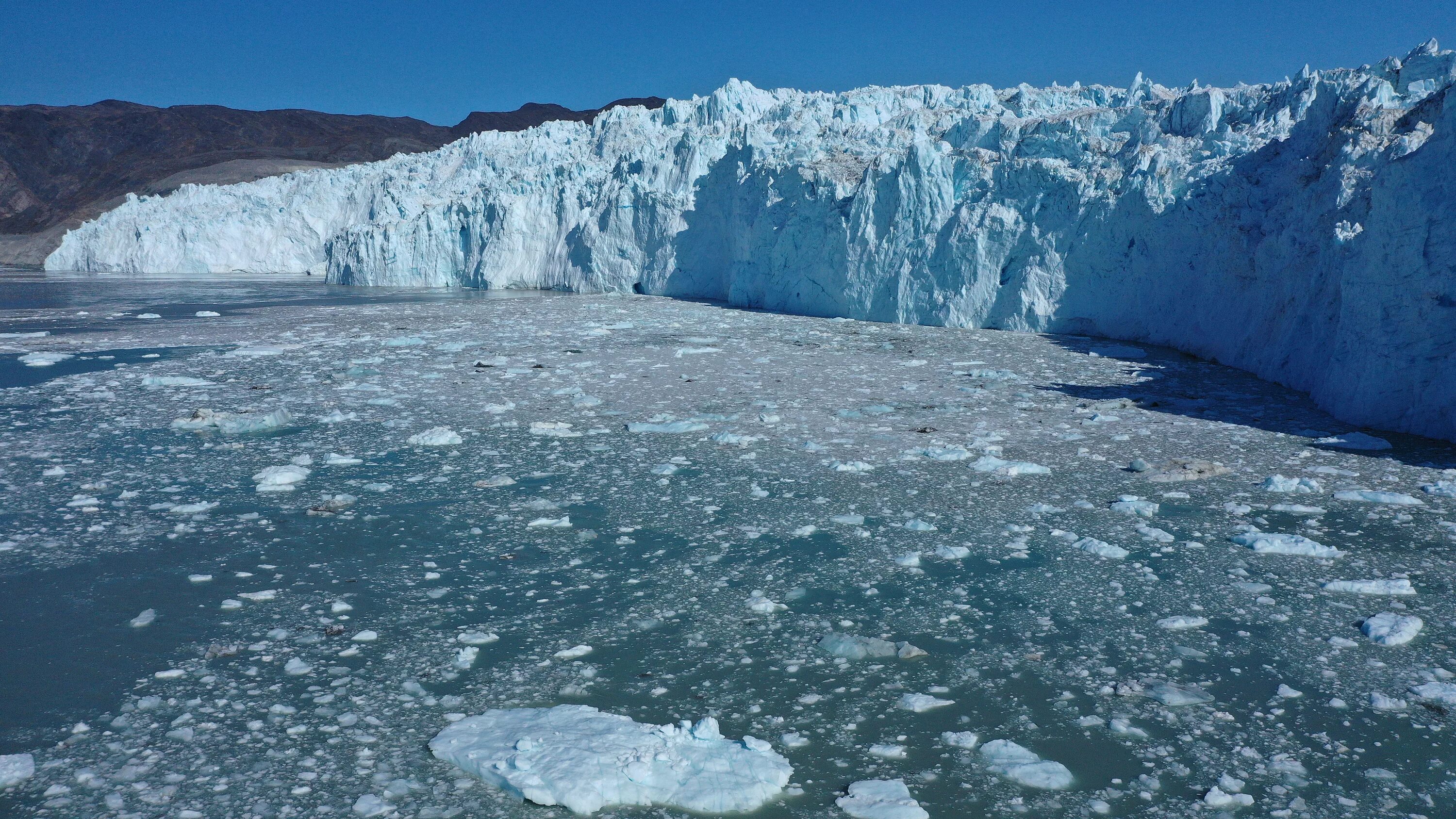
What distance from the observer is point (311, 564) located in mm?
3158

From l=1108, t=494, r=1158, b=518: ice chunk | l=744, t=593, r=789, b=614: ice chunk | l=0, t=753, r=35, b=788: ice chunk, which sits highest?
l=1108, t=494, r=1158, b=518: ice chunk

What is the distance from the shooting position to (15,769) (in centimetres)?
193

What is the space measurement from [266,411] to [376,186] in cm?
2699

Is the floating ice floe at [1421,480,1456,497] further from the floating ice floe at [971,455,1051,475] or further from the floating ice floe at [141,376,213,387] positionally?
the floating ice floe at [141,376,213,387]

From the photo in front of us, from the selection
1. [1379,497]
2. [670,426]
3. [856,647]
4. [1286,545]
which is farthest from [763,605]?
[1379,497]

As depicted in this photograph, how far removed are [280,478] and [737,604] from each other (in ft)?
8.14

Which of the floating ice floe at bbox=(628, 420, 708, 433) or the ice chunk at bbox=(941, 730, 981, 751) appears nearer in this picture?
the ice chunk at bbox=(941, 730, 981, 751)

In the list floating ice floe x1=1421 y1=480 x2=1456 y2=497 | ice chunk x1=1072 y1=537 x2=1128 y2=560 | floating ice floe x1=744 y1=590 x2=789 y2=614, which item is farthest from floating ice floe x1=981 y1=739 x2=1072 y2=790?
floating ice floe x1=1421 y1=480 x2=1456 y2=497

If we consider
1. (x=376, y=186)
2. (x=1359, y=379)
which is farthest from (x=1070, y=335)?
(x=376, y=186)

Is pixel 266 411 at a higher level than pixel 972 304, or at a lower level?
lower

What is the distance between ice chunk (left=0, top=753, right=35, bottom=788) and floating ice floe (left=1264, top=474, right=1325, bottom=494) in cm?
444

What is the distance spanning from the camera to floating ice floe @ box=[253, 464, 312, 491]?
4.08 metres

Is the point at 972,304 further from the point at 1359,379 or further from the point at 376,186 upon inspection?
the point at 376,186

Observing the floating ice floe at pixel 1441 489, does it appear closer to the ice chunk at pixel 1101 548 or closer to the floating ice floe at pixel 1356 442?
the floating ice floe at pixel 1356 442
